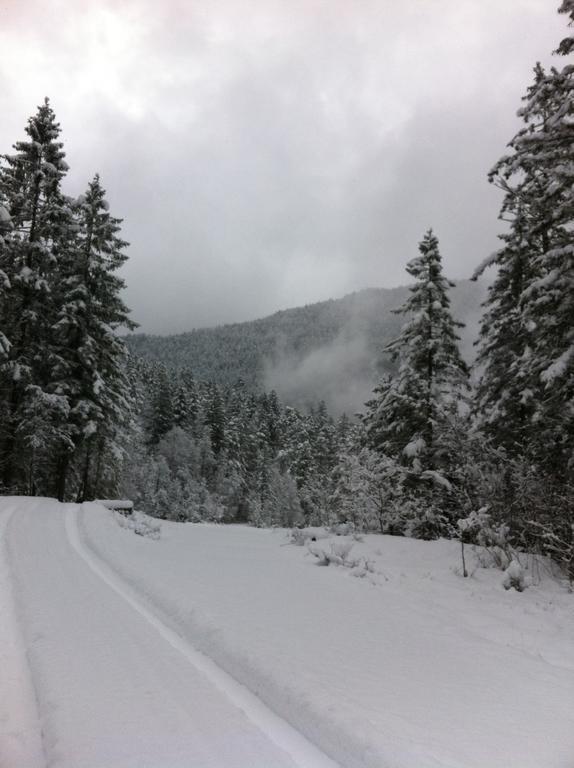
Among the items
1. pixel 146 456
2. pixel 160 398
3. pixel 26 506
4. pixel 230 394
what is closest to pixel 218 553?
pixel 26 506

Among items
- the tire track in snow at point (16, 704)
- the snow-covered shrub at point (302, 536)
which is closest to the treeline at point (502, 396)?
the snow-covered shrub at point (302, 536)

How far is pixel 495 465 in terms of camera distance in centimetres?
1298

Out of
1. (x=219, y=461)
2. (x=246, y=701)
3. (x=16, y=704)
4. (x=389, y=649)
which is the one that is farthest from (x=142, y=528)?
(x=219, y=461)

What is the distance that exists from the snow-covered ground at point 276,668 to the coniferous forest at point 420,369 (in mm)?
2895

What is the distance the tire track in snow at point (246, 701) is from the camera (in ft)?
10.6

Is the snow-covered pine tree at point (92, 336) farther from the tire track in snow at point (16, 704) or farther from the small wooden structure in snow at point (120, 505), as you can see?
the tire track in snow at point (16, 704)

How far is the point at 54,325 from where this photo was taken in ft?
67.3

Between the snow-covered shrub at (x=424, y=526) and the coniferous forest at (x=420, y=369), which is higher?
the coniferous forest at (x=420, y=369)

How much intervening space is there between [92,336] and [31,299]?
3014mm

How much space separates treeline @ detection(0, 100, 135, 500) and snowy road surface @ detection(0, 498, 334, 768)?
1521 centimetres

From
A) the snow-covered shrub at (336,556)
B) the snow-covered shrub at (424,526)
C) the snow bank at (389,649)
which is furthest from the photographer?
the snow-covered shrub at (424,526)

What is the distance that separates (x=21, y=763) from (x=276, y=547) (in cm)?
1001

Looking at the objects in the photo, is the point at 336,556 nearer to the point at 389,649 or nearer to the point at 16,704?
the point at 389,649

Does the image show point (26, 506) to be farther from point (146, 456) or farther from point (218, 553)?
point (146, 456)
